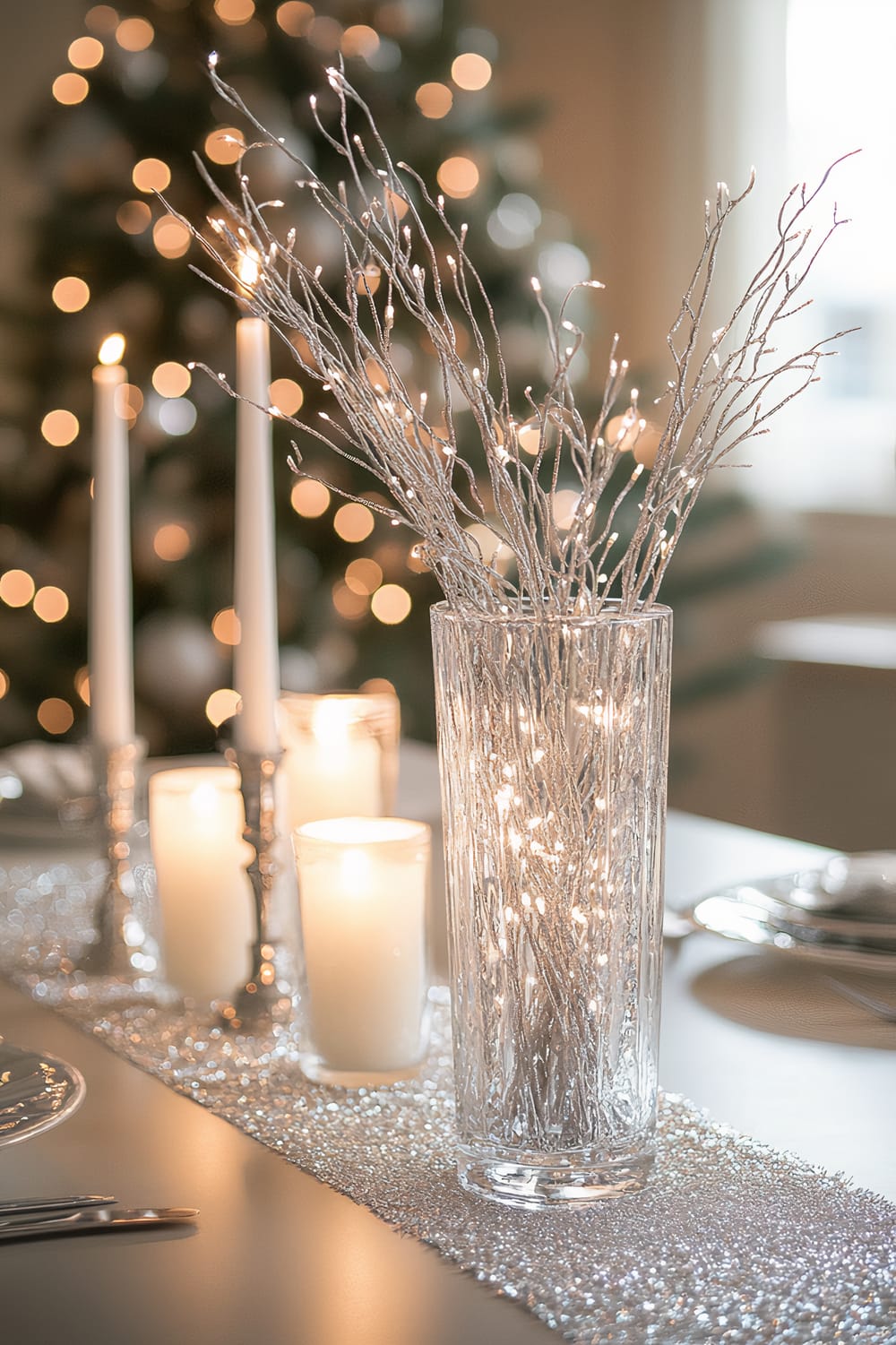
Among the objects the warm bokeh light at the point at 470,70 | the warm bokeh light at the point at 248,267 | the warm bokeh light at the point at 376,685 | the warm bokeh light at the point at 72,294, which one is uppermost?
the warm bokeh light at the point at 470,70

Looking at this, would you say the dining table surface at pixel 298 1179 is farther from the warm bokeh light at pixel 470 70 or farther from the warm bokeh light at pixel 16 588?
the warm bokeh light at pixel 470 70

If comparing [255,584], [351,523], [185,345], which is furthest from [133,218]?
[255,584]

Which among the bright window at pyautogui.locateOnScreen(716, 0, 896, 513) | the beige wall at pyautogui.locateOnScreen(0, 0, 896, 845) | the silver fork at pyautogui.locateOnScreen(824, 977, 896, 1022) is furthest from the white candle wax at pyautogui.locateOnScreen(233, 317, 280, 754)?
the bright window at pyautogui.locateOnScreen(716, 0, 896, 513)

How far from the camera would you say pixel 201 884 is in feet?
2.98

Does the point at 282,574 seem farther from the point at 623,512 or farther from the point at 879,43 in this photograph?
the point at 879,43

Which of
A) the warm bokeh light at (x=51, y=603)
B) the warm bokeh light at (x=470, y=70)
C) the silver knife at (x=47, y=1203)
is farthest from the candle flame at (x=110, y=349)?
the warm bokeh light at (x=470, y=70)

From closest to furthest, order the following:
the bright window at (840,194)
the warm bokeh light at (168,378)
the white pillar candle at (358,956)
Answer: the white pillar candle at (358,956)
the warm bokeh light at (168,378)
the bright window at (840,194)

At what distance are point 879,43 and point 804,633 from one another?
4.70 feet

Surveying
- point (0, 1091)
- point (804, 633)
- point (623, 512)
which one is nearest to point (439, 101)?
point (623, 512)

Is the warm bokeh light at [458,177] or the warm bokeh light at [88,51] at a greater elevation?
the warm bokeh light at [88,51]

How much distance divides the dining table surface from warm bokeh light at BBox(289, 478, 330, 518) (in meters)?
1.91

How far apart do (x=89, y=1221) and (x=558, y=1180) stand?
18cm

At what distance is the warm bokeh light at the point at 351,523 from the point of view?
286 cm

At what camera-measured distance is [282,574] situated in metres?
2.83
